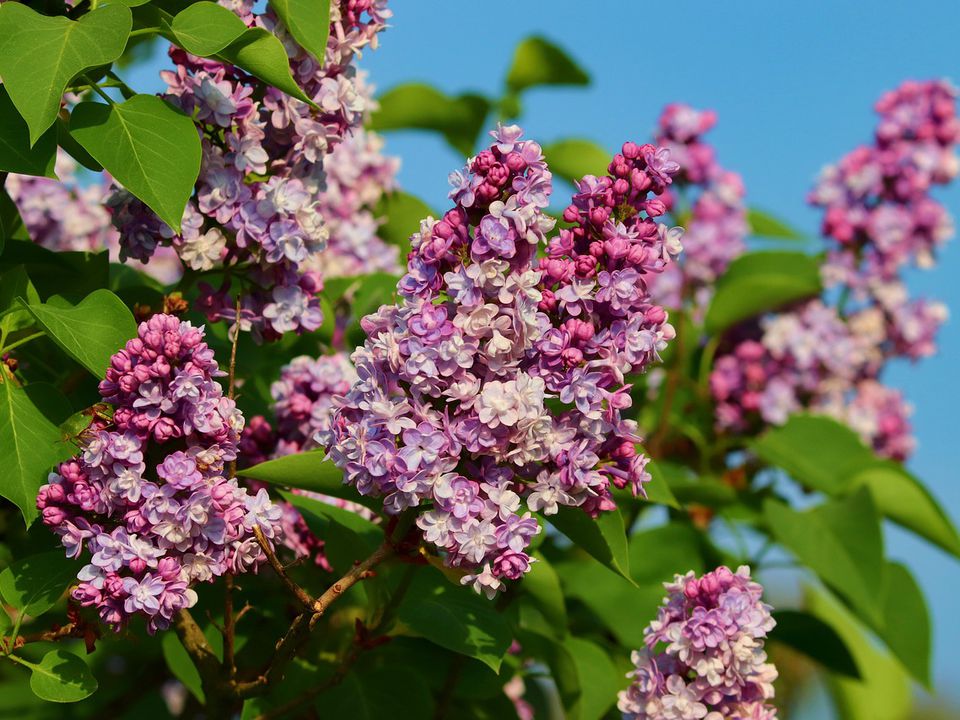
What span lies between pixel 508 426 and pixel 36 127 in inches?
20.2

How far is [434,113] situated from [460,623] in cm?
165

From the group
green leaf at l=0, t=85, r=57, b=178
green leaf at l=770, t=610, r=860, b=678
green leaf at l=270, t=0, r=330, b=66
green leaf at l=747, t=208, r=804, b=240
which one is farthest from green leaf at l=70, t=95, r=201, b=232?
green leaf at l=747, t=208, r=804, b=240

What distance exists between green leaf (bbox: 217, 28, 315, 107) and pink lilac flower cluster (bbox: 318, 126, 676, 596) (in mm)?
217

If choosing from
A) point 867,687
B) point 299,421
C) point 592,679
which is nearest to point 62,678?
point 299,421

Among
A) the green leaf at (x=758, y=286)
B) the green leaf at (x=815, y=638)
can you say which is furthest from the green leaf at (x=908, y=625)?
the green leaf at (x=758, y=286)

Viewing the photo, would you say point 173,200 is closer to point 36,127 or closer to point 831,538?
point 36,127

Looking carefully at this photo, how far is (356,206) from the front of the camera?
2.38m

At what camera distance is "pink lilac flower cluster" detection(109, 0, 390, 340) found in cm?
140

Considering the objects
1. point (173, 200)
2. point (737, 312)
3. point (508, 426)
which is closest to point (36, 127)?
point (173, 200)

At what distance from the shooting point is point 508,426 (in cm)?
113

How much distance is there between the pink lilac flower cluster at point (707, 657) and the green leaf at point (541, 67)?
1.67 m

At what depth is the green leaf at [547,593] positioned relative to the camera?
64.7 inches

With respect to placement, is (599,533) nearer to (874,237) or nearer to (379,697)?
(379,697)

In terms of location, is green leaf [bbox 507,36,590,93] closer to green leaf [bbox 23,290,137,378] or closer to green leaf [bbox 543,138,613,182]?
green leaf [bbox 543,138,613,182]
